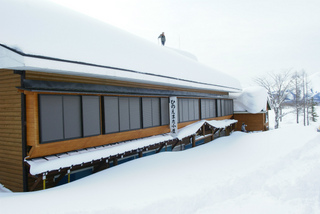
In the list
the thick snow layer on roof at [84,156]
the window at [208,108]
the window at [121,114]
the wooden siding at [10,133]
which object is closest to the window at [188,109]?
the window at [208,108]

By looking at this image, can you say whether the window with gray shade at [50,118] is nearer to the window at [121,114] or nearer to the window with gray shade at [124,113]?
the window at [121,114]

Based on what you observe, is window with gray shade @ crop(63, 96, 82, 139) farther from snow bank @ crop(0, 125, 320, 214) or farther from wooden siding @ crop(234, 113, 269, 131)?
wooden siding @ crop(234, 113, 269, 131)

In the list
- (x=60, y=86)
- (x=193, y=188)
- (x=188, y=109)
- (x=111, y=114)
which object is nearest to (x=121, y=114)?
(x=111, y=114)

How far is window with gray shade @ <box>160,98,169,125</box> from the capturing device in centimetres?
1192

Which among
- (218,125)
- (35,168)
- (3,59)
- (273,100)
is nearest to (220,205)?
(35,168)

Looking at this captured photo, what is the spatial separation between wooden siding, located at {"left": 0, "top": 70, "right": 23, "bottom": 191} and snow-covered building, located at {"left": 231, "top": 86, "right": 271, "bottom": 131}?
68.7 ft

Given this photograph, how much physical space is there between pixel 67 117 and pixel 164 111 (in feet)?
19.8

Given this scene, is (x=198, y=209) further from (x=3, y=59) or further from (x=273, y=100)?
(x=273, y=100)

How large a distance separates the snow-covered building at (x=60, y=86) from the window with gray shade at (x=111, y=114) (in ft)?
0.14

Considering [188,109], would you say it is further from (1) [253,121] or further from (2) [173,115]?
(1) [253,121]

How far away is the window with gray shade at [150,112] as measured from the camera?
10648mm

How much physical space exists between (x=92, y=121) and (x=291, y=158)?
868 centimetres

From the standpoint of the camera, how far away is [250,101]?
22.6 meters

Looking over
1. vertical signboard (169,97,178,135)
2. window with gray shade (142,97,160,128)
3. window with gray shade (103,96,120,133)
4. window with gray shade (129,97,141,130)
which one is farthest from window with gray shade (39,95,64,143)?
vertical signboard (169,97,178,135)
